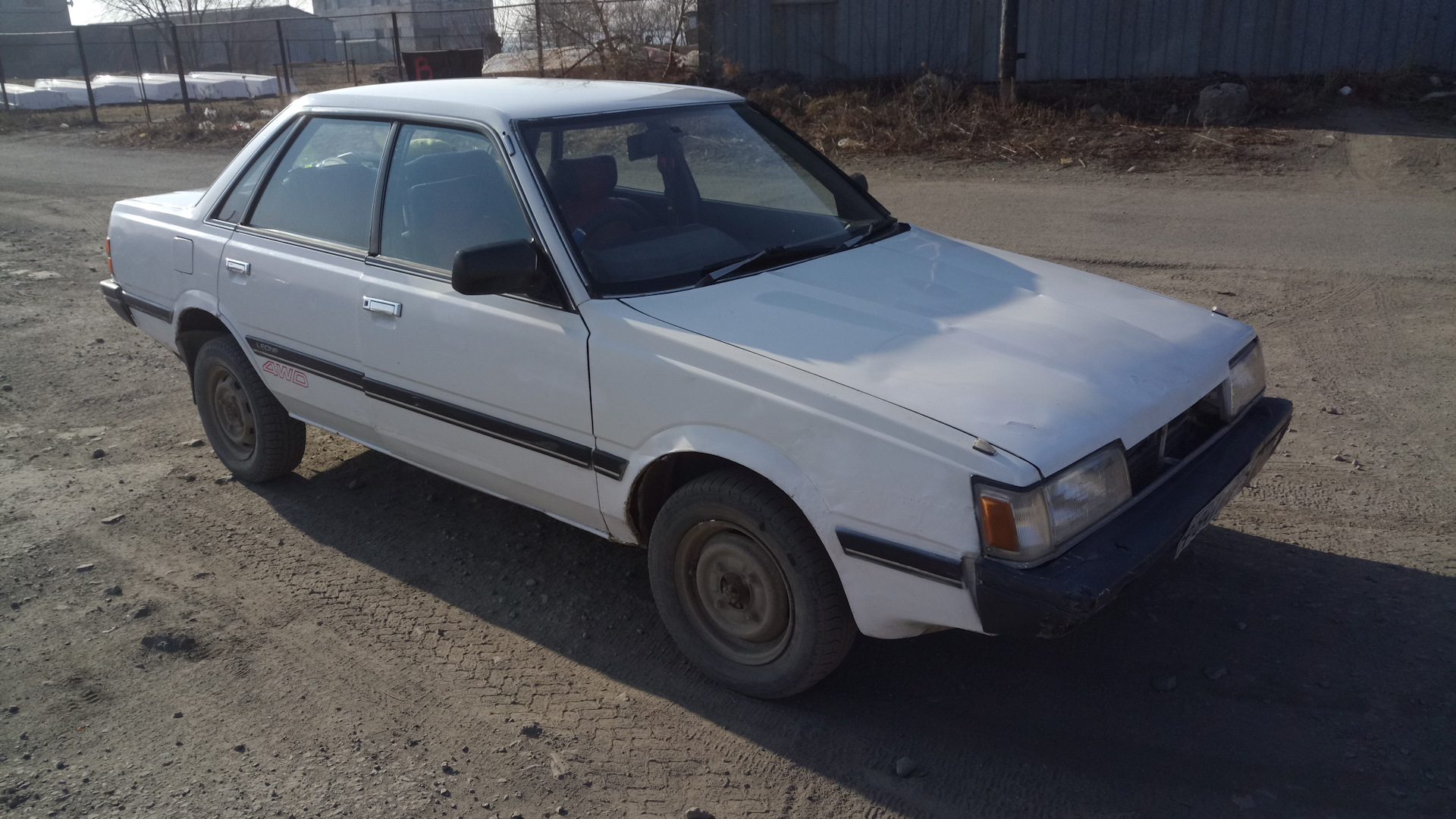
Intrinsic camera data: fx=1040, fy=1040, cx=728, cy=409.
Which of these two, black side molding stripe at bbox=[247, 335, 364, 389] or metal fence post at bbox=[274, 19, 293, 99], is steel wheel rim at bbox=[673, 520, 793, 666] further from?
metal fence post at bbox=[274, 19, 293, 99]

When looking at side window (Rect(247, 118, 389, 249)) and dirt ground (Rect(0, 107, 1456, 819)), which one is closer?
dirt ground (Rect(0, 107, 1456, 819))

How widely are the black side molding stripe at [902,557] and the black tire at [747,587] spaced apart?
0.17 meters

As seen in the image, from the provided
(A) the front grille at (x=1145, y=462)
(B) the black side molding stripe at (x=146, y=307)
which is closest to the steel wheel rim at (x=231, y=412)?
(B) the black side molding stripe at (x=146, y=307)

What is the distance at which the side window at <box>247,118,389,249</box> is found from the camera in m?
3.99

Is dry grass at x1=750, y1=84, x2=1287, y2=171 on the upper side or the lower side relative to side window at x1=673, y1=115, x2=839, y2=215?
lower

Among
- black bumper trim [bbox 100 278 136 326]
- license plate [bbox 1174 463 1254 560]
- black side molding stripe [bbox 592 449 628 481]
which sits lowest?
license plate [bbox 1174 463 1254 560]

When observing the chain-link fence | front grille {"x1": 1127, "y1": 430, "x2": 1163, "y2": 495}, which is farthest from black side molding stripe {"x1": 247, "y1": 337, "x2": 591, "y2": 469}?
the chain-link fence

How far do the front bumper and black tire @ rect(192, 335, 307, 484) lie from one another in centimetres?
339

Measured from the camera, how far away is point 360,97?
13.6 feet

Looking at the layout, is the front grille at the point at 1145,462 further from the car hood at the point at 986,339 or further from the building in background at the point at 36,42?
the building in background at the point at 36,42

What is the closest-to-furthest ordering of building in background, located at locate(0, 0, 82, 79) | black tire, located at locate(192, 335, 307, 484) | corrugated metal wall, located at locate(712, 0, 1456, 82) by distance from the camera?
black tire, located at locate(192, 335, 307, 484), corrugated metal wall, located at locate(712, 0, 1456, 82), building in background, located at locate(0, 0, 82, 79)

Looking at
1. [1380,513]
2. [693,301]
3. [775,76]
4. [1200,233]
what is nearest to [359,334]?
[693,301]

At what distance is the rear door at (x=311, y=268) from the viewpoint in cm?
396

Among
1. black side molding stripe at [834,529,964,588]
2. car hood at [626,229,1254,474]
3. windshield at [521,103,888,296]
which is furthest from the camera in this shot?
windshield at [521,103,888,296]
